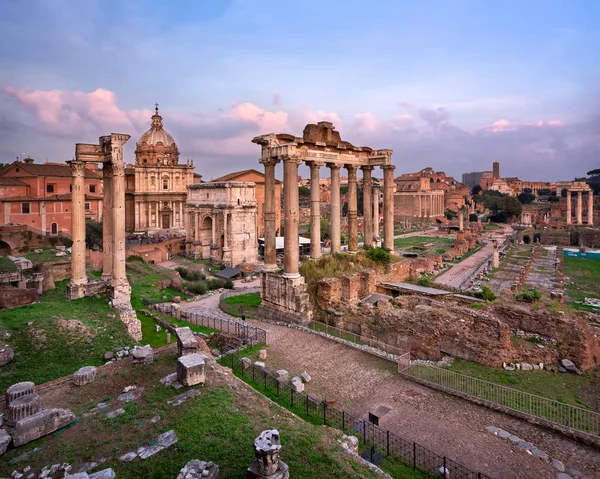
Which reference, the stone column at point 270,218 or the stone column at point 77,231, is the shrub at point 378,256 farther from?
the stone column at point 77,231

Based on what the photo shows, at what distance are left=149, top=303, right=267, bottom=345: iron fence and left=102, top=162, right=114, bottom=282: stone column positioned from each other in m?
3.24

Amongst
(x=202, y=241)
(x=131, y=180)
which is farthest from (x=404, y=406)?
(x=131, y=180)

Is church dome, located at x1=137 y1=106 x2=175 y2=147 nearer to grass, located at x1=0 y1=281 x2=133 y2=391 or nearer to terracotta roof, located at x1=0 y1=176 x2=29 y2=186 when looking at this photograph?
terracotta roof, located at x1=0 y1=176 x2=29 y2=186

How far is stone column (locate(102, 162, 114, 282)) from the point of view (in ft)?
55.7

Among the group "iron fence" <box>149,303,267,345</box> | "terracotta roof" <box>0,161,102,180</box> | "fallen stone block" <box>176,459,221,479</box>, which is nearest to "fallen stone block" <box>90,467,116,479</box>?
"fallen stone block" <box>176,459,221,479</box>

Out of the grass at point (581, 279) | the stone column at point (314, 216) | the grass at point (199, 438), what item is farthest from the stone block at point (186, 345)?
the grass at point (581, 279)

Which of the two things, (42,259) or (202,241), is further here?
(202,241)

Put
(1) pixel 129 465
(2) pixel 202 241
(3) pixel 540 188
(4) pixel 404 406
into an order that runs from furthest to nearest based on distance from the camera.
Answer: (3) pixel 540 188 < (2) pixel 202 241 < (4) pixel 404 406 < (1) pixel 129 465

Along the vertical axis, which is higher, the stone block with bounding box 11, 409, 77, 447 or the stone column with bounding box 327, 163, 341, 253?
the stone column with bounding box 327, 163, 341, 253

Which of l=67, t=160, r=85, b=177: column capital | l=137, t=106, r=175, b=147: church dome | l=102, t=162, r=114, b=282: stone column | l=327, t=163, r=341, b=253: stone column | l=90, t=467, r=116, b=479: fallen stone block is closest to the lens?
l=90, t=467, r=116, b=479: fallen stone block

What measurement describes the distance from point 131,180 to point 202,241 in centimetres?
1707

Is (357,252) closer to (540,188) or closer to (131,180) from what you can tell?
(131,180)

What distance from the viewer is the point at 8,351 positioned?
11.2 m

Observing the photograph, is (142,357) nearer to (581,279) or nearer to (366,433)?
(366,433)
